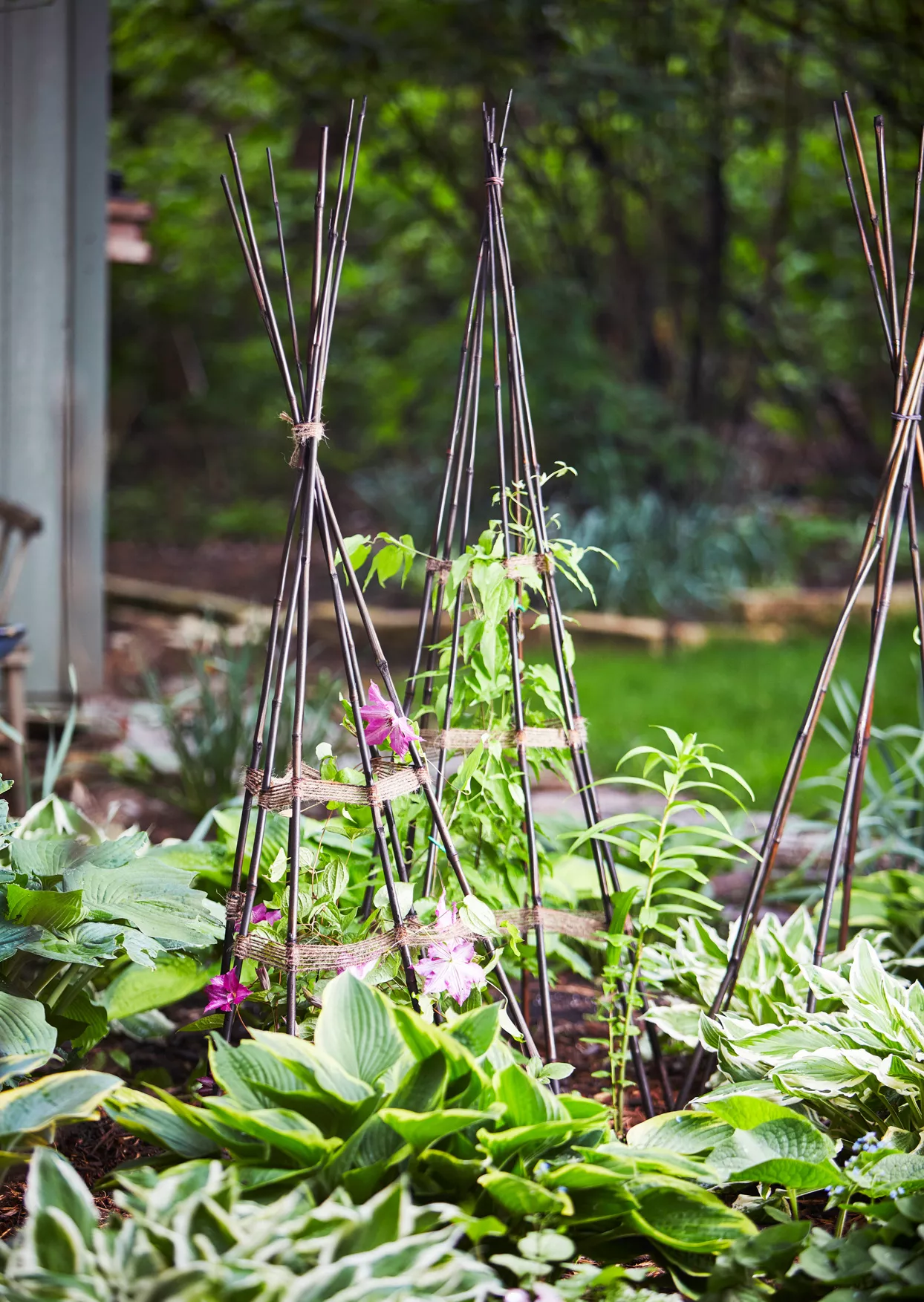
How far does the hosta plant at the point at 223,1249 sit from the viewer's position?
1.13 metres

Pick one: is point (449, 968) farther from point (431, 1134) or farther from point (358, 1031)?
point (431, 1134)

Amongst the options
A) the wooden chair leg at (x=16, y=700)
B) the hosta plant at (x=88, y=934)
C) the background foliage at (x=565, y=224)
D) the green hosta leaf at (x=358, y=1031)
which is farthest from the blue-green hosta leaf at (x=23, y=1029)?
the background foliage at (x=565, y=224)

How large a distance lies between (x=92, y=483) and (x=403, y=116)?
4136 millimetres

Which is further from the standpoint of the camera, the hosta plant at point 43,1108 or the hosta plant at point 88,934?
the hosta plant at point 88,934

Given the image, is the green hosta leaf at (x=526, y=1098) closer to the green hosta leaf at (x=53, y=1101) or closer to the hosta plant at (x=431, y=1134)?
the hosta plant at (x=431, y=1134)

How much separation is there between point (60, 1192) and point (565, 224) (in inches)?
317

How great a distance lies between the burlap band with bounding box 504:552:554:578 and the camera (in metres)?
1.76

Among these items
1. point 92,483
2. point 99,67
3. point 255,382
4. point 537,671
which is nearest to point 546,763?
point 537,671

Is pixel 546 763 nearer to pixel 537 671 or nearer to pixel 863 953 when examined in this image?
pixel 537 671

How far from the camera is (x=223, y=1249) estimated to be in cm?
123

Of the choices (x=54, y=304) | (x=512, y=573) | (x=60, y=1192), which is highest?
(x=54, y=304)

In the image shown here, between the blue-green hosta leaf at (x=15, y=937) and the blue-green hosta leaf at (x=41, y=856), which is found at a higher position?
the blue-green hosta leaf at (x=41, y=856)

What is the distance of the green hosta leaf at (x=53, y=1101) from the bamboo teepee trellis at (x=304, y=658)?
27cm

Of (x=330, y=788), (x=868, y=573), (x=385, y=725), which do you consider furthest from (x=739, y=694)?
(x=330, y=788)
